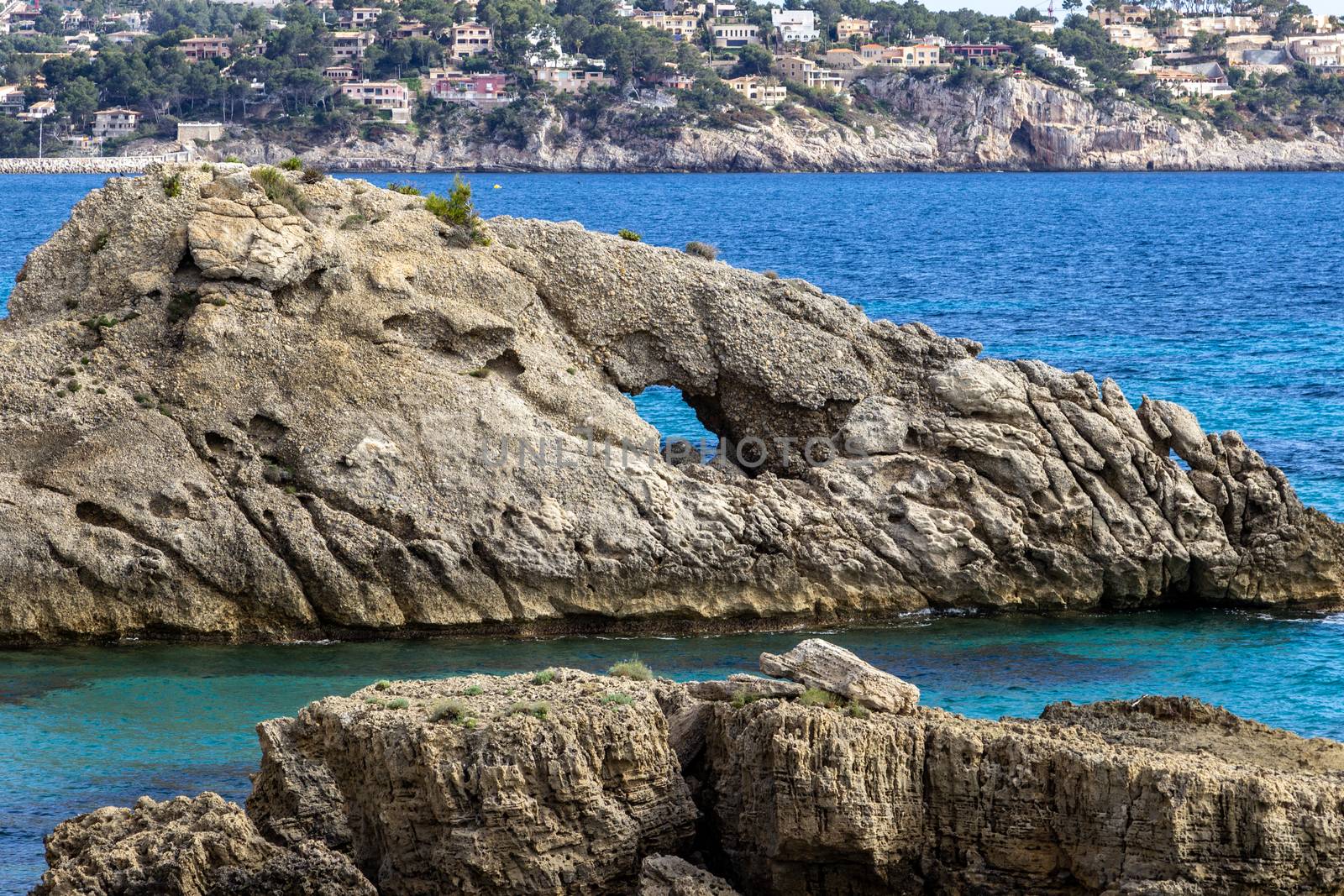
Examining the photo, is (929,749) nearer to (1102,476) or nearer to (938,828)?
(938,828)

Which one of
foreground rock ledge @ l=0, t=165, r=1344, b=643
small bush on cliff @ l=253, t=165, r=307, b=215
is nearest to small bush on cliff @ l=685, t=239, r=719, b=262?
foreground rock ledge @ l=0, t=165, r=1344, b=643

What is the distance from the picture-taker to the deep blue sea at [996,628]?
25.8m

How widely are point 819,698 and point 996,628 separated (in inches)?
512

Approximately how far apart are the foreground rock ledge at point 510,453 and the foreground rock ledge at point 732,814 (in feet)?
36.7

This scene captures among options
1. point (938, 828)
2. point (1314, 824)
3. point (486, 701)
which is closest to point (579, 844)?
point (486, 701)

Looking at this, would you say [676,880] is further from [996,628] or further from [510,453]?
[996,628]

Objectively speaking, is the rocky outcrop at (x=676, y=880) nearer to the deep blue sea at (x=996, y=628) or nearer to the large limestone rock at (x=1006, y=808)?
the large limestone rock at (x=1006, y=808)

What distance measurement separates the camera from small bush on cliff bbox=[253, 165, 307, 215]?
34562 millimetres

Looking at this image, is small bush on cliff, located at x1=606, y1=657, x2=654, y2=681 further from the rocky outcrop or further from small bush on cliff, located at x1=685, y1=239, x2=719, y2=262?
small bush on cliff, located at x1=685, y1=239, x2=719, y2=262

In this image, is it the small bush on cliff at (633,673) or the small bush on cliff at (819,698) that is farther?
the small bush on cliff at (633,673)

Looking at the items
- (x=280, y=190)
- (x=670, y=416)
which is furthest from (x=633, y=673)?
(x=670, y=416)

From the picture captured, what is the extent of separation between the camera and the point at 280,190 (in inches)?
1366

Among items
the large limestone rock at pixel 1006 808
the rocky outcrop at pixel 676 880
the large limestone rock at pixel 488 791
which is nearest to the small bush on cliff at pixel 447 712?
the large limestone rock at pixel 488 791

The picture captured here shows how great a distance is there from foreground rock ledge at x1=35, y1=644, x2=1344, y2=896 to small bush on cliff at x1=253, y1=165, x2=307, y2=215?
16828 millimetres
